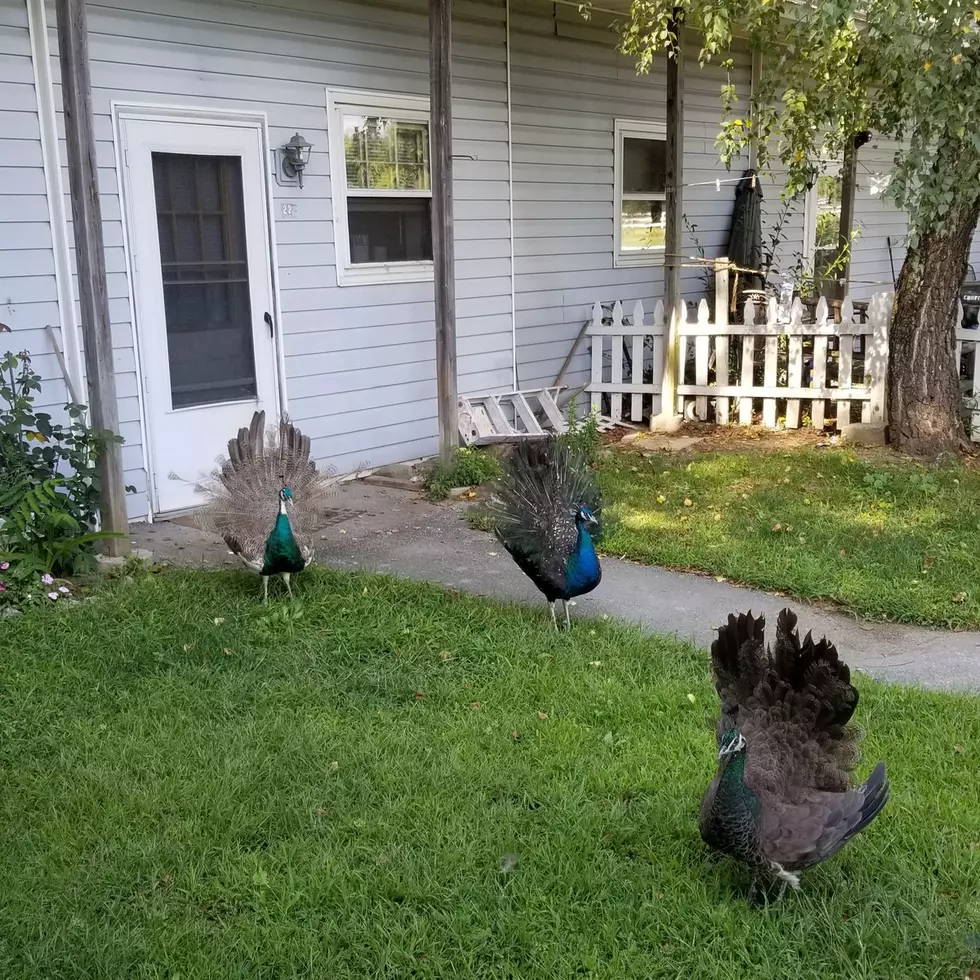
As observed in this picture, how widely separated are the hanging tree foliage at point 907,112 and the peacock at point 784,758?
175 inches

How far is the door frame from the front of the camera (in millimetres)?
6090

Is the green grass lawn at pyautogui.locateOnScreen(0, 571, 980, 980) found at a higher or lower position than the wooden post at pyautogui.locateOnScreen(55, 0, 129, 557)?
lower

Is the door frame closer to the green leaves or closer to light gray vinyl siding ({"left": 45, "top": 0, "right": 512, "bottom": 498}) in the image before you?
light gray vinyl siding ({"left": 45, "top": 0, "right": 512, "bottom": 498})

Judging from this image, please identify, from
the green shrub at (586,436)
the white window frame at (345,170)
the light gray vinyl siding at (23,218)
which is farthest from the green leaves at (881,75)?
the light gray vinyl siding at (23,218)

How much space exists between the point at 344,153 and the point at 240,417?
2125mm

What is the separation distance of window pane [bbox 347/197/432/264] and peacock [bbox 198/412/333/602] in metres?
2.77

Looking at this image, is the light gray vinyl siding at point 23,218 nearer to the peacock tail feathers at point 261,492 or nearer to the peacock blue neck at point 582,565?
the peacock tail feathers at point 261,492

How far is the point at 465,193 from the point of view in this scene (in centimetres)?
843

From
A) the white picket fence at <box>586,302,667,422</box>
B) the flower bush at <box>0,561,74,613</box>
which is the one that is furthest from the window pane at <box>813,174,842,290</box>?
the flower bush at <box>0,561,74,613</box>

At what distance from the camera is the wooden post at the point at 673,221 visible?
Answer: 8711 mm

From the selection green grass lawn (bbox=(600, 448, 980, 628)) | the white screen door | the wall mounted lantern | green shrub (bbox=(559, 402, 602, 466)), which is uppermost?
the wall mounted lantern

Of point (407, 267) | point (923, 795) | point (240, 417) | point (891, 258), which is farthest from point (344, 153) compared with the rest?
point (891, 258)

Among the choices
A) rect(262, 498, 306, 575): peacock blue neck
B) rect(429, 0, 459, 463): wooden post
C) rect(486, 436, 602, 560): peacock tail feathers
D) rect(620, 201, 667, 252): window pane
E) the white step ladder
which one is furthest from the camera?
rect(620, 201, 667, 252): window pane

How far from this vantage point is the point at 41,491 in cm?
501
